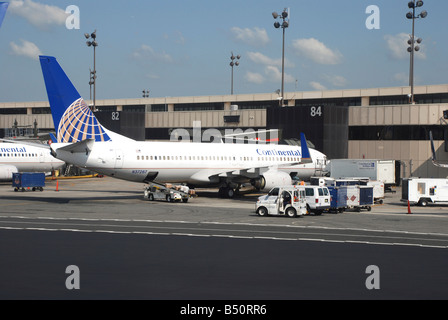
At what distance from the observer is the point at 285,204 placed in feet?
143

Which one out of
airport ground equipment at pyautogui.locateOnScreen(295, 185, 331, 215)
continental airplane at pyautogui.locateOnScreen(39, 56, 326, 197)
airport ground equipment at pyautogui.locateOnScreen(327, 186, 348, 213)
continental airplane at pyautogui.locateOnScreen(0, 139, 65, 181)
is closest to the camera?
airport ground equipment at pyautogui.locateOnScreen(295, 185, 331, 215)

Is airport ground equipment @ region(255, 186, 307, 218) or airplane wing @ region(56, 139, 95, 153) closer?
airport ground equipment @ region(255, 186, 307, 218)

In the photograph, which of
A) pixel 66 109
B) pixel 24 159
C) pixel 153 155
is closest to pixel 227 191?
pixel 153 155

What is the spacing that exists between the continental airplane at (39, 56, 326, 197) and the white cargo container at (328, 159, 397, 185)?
314cm

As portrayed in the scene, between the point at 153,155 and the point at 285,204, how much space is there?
15.8 m

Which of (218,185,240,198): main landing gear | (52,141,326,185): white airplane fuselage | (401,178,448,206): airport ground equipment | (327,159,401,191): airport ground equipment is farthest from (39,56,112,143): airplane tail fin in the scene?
(401,178,448,206): airport ground equipment

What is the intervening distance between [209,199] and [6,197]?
1962 centimetres

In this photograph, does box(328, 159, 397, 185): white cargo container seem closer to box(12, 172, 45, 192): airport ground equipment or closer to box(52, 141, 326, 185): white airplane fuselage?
box(52, 141, 326, 185): white airplane fuselage

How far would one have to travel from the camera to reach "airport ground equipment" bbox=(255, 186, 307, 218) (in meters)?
43.3

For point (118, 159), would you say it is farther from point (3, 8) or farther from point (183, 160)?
point (3, 8)

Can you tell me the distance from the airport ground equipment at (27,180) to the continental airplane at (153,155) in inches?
686

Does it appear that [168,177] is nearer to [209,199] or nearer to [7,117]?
[209,199]

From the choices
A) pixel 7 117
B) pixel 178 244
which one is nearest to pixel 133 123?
pixel 7 117
